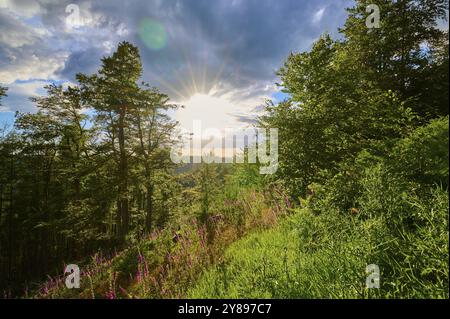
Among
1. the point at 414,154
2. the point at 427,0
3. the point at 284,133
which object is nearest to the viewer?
the point at 414,154

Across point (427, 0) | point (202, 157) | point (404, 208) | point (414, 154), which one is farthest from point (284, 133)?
point (202, 157)

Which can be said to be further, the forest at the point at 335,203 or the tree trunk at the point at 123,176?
the tree trunk at the point at 123,176

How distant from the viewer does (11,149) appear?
23.9 m

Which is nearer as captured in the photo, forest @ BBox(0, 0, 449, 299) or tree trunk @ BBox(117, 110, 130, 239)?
forest @ BBox(0, 0, 449, 299)

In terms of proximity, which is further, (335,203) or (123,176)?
(123,176)

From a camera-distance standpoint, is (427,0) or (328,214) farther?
(427,0)

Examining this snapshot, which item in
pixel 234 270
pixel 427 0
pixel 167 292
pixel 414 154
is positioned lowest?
pixel 167 292

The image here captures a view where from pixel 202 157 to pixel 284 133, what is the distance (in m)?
15.3

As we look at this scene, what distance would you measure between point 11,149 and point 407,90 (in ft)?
96.5

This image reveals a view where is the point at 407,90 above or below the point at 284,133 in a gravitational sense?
above
